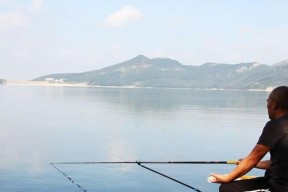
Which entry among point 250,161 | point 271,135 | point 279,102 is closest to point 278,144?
point 271,135

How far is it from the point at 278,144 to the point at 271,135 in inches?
6.5

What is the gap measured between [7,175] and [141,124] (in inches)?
1890

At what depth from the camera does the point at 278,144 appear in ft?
19.0

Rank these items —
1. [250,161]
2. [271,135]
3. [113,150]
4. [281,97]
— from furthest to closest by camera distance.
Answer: [113,150] → [281,97] → [250,161] → [271,135]

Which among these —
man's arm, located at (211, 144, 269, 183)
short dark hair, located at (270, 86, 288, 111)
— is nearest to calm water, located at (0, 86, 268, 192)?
man's arm, located at (211, 144, 269, 183)

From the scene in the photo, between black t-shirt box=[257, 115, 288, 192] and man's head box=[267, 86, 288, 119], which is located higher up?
→ man's head box=[267, 86, 288, 119]

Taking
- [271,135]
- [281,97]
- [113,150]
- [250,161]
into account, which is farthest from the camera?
[113,150]

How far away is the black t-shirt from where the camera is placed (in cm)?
574

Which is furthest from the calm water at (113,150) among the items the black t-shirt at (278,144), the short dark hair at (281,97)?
the short dark hair at (281,97)

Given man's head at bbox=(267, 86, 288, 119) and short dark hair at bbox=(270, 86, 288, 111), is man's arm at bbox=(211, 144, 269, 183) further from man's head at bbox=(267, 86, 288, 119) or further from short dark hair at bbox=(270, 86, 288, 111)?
short dark hair at bbox=(270, 86, 288, 111)

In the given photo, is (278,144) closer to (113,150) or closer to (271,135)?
(271,135)

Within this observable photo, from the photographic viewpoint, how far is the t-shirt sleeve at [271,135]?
5742mm

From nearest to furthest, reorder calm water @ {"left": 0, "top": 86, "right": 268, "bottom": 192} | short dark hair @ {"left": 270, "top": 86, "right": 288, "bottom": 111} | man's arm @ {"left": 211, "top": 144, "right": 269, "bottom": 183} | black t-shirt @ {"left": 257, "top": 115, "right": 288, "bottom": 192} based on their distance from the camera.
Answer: black t-shirt @ {"left": 257, "top": 115, "right": 288, "bottom": 192} < man's arm @ {"left": 211, "top": 144, "right": 269, "bottom": 183} < short dark hair @ {"left": 270, "top": 86, "right": 288, "bottom": 111} < calm water @ {"left": 0, "top": 86, "right": 268, "bottom": 192}

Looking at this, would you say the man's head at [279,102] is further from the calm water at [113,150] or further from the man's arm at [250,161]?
the calm water at [113,150]
